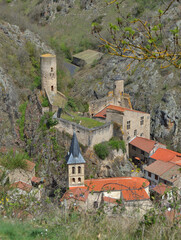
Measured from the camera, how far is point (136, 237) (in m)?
7.73

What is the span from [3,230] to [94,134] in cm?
1603

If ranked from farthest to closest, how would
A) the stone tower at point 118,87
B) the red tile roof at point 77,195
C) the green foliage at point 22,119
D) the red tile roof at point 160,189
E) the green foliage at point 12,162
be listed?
1. the stone tower at point 118,87
2. the green foliage at point 22,119
3. the green foliage at point 12,162
4. the red tile roof at point 77,195
5. the red tile roof at point 160,189

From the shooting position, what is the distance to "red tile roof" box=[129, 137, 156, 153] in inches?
1029

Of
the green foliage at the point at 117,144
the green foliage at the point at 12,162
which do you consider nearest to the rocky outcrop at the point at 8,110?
the green foliage at the point at 12,162

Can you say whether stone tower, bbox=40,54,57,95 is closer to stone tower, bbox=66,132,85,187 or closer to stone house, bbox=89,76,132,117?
stone house, bbox=89,76,132,117

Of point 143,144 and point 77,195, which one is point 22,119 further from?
point 77,195

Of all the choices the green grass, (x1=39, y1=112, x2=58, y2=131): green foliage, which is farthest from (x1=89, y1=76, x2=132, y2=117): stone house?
(x1=39, y1=112, x2=58, y2=131): green foliage

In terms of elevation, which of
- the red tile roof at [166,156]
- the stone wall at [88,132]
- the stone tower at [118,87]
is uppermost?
the stone tower at [118,87]

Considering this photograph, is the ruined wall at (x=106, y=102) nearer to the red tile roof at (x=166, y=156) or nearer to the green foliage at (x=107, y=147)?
the green foliage at (x=107, y=147)

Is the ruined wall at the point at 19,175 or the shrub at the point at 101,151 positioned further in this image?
the shrub at the point at 101,151

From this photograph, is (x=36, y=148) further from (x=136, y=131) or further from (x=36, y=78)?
(x=36, y=78)

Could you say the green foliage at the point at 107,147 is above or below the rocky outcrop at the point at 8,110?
below

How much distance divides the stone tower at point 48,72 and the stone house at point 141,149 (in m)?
9.46

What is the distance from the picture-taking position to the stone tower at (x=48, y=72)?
28.7 metres
